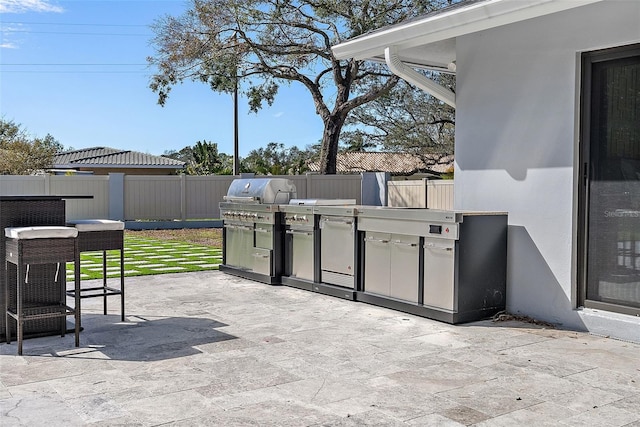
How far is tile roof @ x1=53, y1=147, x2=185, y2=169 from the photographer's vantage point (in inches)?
1221

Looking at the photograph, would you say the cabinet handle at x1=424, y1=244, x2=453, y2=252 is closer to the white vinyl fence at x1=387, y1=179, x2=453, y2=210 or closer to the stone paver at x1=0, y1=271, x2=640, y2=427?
the stone paver at x1=0, y1=271, x2=640, y2=427

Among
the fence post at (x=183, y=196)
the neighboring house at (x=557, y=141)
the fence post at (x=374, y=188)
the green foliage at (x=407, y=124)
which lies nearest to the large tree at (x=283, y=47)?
the fence post at (x=374, y=188)

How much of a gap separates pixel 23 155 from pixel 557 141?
2272cm

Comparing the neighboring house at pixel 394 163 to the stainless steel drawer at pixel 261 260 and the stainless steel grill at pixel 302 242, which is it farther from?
the stainless steel grill at pixel 302 242

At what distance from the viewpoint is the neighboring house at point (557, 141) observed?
495cm

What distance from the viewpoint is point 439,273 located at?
5629 millimetres

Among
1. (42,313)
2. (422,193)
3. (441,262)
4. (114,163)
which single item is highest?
(114,163)

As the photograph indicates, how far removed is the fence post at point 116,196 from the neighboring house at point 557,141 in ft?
41.8

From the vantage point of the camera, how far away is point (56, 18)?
1997cm

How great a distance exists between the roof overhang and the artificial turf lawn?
426 centimetres

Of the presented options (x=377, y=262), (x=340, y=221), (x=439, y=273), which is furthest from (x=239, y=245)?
(x=439, y=273)

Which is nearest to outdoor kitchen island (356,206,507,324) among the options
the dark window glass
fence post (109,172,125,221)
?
the dark window glass

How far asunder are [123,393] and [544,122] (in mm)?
4191

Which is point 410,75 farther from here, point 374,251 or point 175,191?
point 175,191
